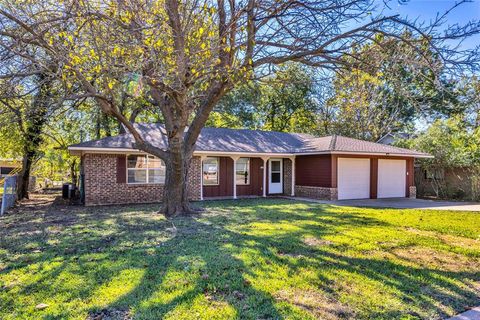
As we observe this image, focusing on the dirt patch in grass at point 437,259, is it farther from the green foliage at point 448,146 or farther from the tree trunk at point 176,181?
the green foliage at point 448,146

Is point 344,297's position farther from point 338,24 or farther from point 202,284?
point 338,24

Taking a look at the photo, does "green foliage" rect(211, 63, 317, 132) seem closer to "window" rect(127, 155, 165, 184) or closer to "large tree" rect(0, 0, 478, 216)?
"window" rect(127, 155, 165, 184)

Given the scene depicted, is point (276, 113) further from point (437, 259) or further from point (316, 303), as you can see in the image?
point (316, 303)

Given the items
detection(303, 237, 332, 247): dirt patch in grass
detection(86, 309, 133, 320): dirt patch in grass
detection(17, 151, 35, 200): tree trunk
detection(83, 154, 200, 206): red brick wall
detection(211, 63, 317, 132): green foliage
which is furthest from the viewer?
detection(211, 63, 317, 132): green foliage

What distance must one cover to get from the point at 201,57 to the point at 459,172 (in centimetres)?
1746

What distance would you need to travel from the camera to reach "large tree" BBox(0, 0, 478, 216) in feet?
18.3

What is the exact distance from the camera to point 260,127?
2984 cm

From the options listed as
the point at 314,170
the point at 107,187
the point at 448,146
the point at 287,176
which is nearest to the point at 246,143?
the point at 287,176

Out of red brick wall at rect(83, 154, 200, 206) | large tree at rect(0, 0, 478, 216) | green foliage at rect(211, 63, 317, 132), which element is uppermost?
green foliage at rect(211, 63, 317, 132)

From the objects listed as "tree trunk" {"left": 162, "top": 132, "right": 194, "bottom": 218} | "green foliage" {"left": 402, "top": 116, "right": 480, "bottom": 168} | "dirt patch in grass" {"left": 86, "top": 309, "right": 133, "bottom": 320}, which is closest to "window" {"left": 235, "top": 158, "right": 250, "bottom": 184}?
"tree trunk" {"left": 162, "top": 132, "right": 194, "bottom": 218}

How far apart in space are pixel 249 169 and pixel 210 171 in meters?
2.17

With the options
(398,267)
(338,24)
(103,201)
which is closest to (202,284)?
(398,267)

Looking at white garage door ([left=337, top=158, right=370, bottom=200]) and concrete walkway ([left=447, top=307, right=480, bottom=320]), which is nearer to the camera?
concrete walkway ([left=447, top=307, right=480, bottom=320])

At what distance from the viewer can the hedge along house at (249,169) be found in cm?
1327
